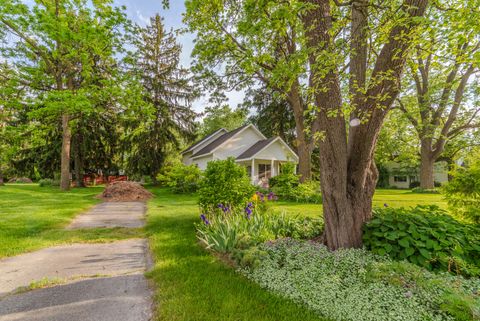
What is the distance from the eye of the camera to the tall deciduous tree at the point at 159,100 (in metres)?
21.3

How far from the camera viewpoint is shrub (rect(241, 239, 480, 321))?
2.25 m

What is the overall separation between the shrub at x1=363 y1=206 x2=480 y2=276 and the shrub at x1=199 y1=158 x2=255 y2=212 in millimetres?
3142

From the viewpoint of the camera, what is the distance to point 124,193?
1314 cm

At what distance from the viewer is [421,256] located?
3289 millimetres

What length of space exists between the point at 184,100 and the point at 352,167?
21135mm

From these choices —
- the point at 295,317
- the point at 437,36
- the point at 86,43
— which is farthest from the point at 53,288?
the point at 86,43

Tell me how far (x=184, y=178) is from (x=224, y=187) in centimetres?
1113

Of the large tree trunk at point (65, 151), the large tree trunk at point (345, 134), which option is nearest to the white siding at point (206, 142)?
the large tree trunk at point (65, 151)

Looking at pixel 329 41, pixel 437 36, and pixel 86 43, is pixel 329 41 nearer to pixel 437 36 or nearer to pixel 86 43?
pixel 437 36

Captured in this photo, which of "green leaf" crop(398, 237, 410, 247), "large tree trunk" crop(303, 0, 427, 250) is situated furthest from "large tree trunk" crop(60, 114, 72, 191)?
"green leaf" crop(398, 237, 410, 247)

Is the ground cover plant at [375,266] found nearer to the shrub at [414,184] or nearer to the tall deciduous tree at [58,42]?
the tall deciduous tree at [58,42]

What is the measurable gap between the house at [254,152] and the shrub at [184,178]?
8.65 ft

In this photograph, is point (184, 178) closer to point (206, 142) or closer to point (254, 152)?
point (254, 152)

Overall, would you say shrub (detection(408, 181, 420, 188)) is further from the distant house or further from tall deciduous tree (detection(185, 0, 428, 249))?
tall deciduous tree (detection(185, 0, 428, 249))
